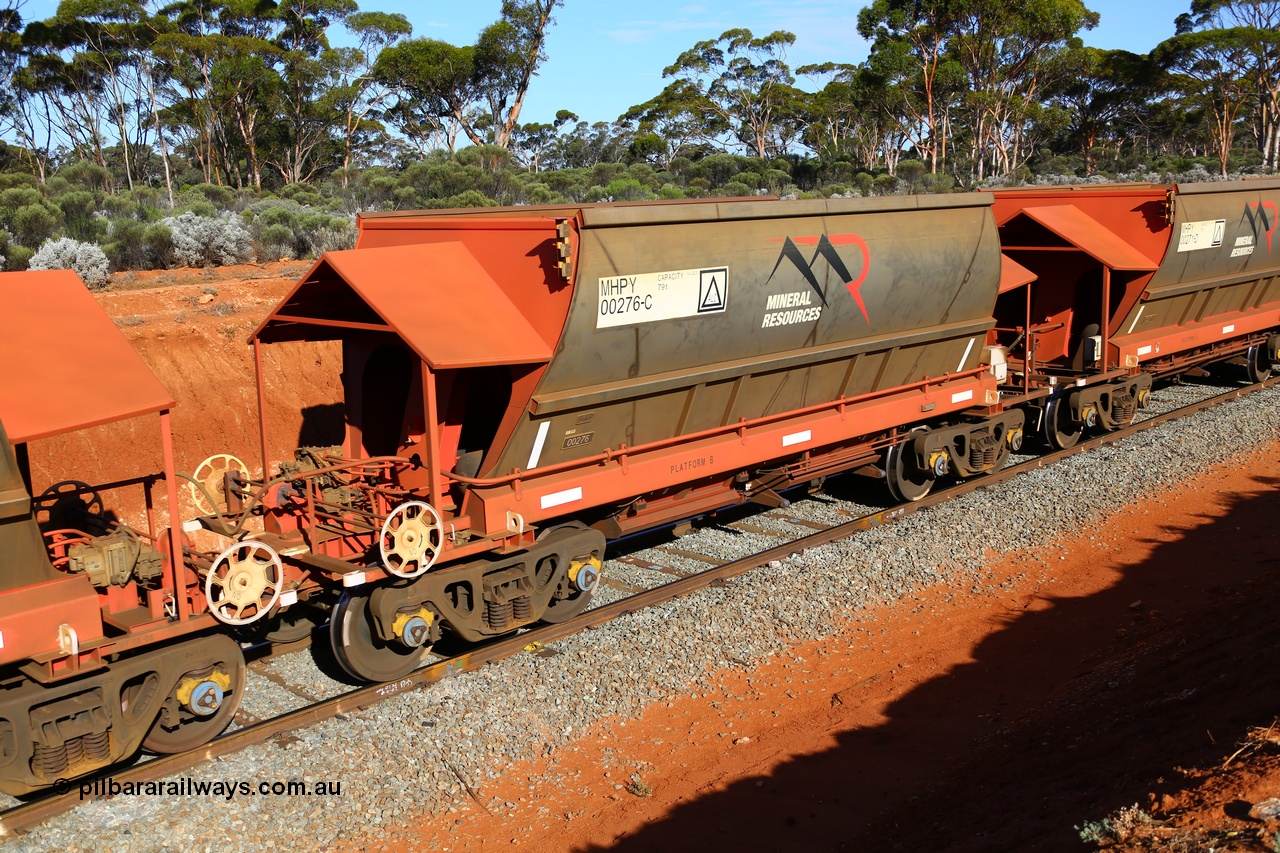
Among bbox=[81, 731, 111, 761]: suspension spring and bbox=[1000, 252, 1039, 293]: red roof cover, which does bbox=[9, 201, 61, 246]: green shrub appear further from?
bbox=[1000, 252, 1039, 293]: red roof cover

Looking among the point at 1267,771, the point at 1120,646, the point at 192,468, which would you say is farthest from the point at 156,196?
the point at 1267,771

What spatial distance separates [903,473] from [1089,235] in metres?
4.28

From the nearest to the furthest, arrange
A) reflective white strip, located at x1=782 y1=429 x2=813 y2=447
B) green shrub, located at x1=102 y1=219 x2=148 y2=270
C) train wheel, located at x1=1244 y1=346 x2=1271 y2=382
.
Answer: reflective white strip, located at x1=782 y1=429 x2=813 y2=447 < train wheel, located at x1=1244 y1=346 x2=1271 y2=382 < green shrub, located at x1=102 y1=219 x2=148 y2=270

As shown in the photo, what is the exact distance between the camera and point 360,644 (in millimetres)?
7738

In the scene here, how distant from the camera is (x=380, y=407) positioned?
9203mm

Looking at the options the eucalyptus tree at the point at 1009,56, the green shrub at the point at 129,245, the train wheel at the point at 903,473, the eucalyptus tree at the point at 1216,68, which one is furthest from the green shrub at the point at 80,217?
the eucalyptus tree at the point at 1216,68

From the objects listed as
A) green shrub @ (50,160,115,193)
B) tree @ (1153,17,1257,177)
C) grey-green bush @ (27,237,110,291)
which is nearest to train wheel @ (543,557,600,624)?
grey-green bush @ (27,237,110,291)

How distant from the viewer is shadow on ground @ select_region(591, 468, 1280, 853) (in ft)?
17.7

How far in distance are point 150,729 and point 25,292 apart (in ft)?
9.21

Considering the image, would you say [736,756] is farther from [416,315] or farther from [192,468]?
[192,468]

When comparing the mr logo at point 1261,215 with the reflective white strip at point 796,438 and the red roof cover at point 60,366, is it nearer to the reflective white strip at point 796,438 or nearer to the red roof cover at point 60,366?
the reflective white strip at point 796,438

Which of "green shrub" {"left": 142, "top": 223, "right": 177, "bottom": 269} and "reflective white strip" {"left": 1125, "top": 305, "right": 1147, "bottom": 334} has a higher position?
"green shrub" {"left": 142, "top": 223, "right": 177, "bottom": 269}

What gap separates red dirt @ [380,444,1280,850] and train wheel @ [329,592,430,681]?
1578 mm

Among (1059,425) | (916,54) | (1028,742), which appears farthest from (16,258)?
(916,54)
